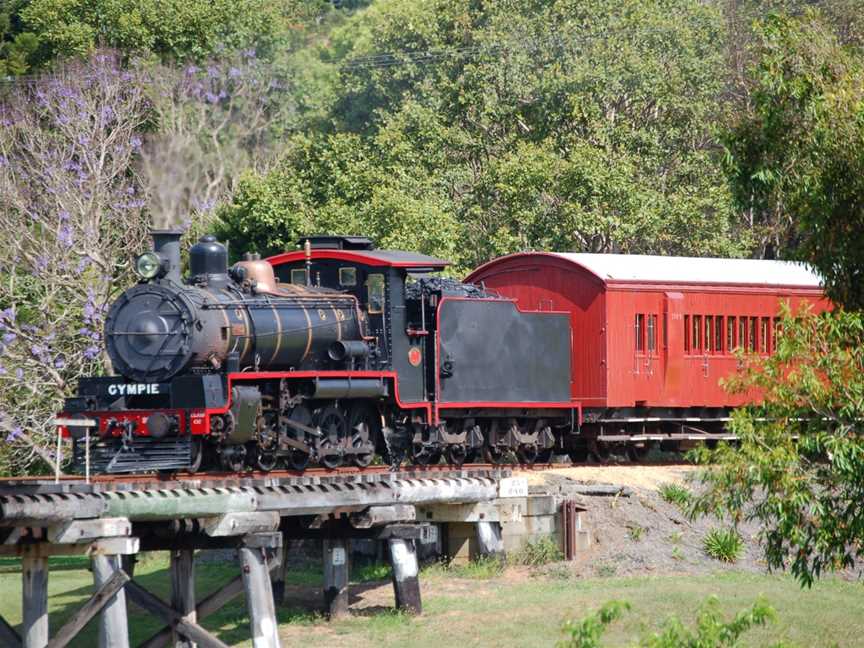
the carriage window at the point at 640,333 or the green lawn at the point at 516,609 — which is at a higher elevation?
the carriage window at the point at 640,333

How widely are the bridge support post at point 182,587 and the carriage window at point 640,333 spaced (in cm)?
1162

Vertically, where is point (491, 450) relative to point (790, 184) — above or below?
below

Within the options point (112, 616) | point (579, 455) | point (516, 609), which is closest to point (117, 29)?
point (579, 455)

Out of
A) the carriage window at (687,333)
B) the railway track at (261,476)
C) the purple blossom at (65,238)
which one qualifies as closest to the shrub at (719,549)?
the railway track at (261,476)

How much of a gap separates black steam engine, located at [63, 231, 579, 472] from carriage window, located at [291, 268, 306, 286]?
3 cm

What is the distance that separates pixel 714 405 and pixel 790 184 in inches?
524

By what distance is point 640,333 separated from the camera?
1127 inches

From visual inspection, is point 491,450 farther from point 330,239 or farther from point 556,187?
point 556,187

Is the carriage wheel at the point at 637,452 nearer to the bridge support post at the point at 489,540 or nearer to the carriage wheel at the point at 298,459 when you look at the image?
the bridge support post at the point at 489,540

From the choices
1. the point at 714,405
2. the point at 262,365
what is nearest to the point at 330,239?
the point at 262,365

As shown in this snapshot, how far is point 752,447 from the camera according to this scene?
1468 cm

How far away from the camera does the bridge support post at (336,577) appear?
2186 centimetres

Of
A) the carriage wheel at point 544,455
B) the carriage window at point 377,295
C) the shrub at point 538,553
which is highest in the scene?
the carriage window at point 377,295

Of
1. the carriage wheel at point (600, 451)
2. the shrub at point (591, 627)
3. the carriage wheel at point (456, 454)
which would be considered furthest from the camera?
the carriage wheel at point (600, 451)
